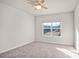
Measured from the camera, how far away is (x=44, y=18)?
6.90 metres

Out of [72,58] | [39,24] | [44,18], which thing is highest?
[44,18]

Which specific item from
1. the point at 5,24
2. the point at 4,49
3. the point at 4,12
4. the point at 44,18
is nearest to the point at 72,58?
the point at 4,49

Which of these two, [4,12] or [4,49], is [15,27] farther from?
[4,49]

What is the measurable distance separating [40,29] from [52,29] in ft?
3.71

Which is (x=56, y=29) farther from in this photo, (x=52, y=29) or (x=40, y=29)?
(x=40, y=29)

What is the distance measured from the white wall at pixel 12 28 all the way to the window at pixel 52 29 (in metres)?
1.53

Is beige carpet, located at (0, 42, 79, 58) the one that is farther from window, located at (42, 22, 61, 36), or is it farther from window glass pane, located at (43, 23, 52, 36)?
window glass pane, located at (43, 23, 52, 36)

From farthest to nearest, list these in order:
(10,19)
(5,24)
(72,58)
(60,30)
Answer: (60,30) < (10,19) < (5,24) < (72,58)

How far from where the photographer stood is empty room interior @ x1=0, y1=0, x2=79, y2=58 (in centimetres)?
379

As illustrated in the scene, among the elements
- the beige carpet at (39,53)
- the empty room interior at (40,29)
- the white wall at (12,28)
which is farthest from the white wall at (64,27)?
the white wall at (12,28)

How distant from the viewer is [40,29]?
710cm

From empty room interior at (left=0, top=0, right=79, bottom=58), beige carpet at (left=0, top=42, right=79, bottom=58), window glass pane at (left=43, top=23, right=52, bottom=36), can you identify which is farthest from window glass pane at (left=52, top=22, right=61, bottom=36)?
beige carpet at (left=0, top=42, right=79, bottom=58)

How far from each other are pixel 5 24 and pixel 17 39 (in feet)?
4.35

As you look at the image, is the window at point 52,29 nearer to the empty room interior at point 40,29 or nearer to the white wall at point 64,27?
the empty room interior at point 40,29
